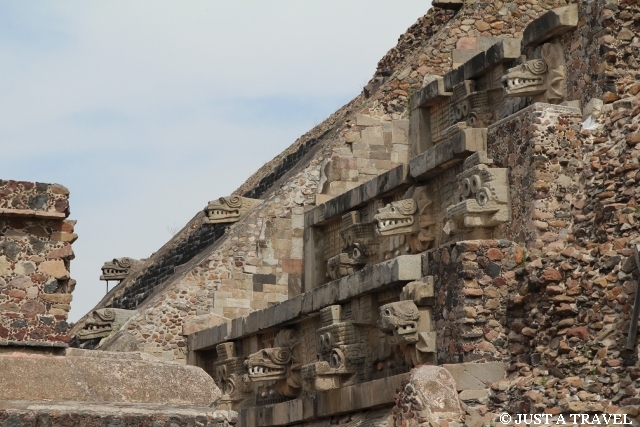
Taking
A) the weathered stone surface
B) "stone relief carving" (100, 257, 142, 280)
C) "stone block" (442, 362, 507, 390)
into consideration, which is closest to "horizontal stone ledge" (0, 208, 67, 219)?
the weathered stone surface

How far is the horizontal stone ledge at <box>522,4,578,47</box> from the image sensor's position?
51.2 feet

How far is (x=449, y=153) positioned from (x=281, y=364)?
4.11 m

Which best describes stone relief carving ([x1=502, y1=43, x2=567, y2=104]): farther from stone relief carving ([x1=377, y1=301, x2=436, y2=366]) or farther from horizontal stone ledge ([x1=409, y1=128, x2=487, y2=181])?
stone relief carving ([x1=377, y1=301, x2=436, y2=366])

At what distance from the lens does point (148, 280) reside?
83.5 ft

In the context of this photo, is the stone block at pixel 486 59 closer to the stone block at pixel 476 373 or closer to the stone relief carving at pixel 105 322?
the stone block at pixel 476 373

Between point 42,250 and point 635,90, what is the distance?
5.81 m

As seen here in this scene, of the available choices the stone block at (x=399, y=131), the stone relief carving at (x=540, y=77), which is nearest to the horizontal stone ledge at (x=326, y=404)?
the stone relief carving at (x=540, y=77)

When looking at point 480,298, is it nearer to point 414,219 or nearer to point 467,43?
point 414,219

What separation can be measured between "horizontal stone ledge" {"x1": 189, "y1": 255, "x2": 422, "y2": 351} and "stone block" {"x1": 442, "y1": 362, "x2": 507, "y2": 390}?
170 centimetres

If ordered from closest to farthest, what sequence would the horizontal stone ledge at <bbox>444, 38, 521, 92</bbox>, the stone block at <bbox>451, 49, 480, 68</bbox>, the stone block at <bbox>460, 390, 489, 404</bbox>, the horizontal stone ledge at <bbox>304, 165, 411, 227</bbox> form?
the stone block at <bbox>460, 390, 489, 404</bbox> < the horizontal stone ledge at <bbox>444, 38, 521, 92</bbox> < the horizontal stone ledge at <bbox>304, 165, 411, 227</bbox> < the stone block at <bbox>451, 49, 480, 68</bbox>

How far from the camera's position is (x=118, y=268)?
2833 centimetres

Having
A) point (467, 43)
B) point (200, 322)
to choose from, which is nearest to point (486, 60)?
point (467, 43)

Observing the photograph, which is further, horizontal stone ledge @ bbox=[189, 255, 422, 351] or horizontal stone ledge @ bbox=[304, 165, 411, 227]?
horizontal stone ledge @ bbox=[304, 165, 411, 227]

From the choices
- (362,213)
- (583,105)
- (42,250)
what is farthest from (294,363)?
(42,250)
